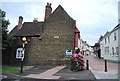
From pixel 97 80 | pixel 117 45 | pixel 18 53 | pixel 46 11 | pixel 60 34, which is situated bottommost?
pixel 97 80

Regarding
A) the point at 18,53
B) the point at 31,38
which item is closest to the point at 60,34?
the point at 31,38

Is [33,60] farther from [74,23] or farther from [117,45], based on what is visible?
[117,45]

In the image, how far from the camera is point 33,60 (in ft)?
57.2

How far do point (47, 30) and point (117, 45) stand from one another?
1322cm

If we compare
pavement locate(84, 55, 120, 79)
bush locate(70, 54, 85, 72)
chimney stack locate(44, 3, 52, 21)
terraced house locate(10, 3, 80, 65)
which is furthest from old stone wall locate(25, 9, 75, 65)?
pavement locate(84, 55, 120, 79)

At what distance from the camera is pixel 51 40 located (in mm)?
17297

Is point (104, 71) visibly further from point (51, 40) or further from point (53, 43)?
point (51, 40)

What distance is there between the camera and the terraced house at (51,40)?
16.7 metres

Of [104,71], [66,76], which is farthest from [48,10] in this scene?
[104,71]

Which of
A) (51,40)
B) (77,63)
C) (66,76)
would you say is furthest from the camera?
(51,40)

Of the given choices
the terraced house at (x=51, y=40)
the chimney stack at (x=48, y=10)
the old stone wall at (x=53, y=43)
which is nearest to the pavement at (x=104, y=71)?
the terraced house at (x=51, y=40)

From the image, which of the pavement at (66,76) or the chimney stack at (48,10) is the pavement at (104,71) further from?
the chimney stack at (48,10)

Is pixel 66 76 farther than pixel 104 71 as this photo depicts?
No

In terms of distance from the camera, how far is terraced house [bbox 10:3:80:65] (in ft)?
54.9
